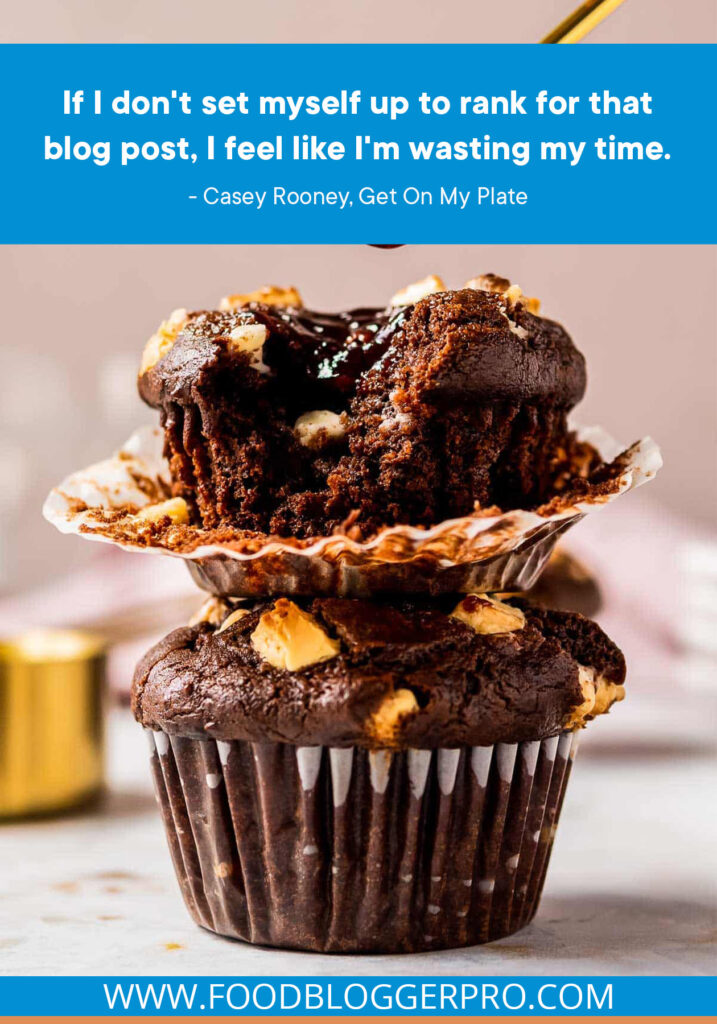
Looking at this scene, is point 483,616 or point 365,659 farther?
point 483,616

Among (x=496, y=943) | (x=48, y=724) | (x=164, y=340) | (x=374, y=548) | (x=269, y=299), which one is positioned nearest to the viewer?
(x=374, y=548)

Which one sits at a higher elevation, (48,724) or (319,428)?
(319,428)

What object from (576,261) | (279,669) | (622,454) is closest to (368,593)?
(279,669)

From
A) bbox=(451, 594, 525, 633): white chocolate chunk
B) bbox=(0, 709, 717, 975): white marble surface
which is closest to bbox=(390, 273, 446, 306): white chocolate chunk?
bbox=(451, 594, 525, 633): white chocolate chunk
